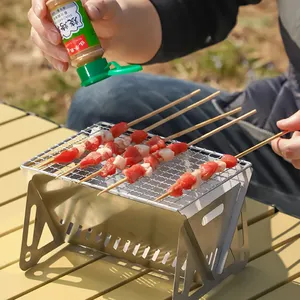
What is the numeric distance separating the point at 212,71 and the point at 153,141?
7.21ft

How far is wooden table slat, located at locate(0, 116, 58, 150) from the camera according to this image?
2.28 m

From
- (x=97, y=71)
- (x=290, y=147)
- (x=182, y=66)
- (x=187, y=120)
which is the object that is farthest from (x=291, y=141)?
(x=182, y=66)

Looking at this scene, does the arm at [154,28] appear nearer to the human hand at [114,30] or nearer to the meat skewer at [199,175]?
the human hand at [114,30]

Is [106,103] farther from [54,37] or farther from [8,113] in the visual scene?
[54,37]

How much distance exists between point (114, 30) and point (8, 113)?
565 mm

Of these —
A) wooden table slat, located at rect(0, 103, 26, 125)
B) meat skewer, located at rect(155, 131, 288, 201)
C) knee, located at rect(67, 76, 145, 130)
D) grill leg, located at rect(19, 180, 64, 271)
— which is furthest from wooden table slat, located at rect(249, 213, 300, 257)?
wooden table slat, located at rect(0, 103, 26, 125)

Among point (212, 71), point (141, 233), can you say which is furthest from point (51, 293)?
point (212, 71)

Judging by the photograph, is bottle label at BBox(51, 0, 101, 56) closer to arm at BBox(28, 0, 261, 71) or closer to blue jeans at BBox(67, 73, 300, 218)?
arm at BBox(28, 0, 261, 71)

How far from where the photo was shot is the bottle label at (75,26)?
163 centimetres

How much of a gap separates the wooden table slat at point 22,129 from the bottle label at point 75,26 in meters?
0.68

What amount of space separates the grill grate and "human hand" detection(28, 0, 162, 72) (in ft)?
0.70

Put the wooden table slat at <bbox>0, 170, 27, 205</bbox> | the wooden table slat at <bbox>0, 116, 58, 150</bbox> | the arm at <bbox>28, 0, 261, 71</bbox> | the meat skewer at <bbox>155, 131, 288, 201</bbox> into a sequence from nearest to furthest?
A: the meat skewer at <bbox>155, 131, 288, 201</bbox> < the arm at <bbox>28, 0, 261, 71</bbox> < the wooden table slat at <bbox>0, 170, 27, 205</bbox> < the wooden table slat at <bbox>0, 116, 58, 150</bbox>

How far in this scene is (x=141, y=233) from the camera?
5.44 ft

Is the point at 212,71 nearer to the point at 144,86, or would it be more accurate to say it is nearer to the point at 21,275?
the point at 144,86
